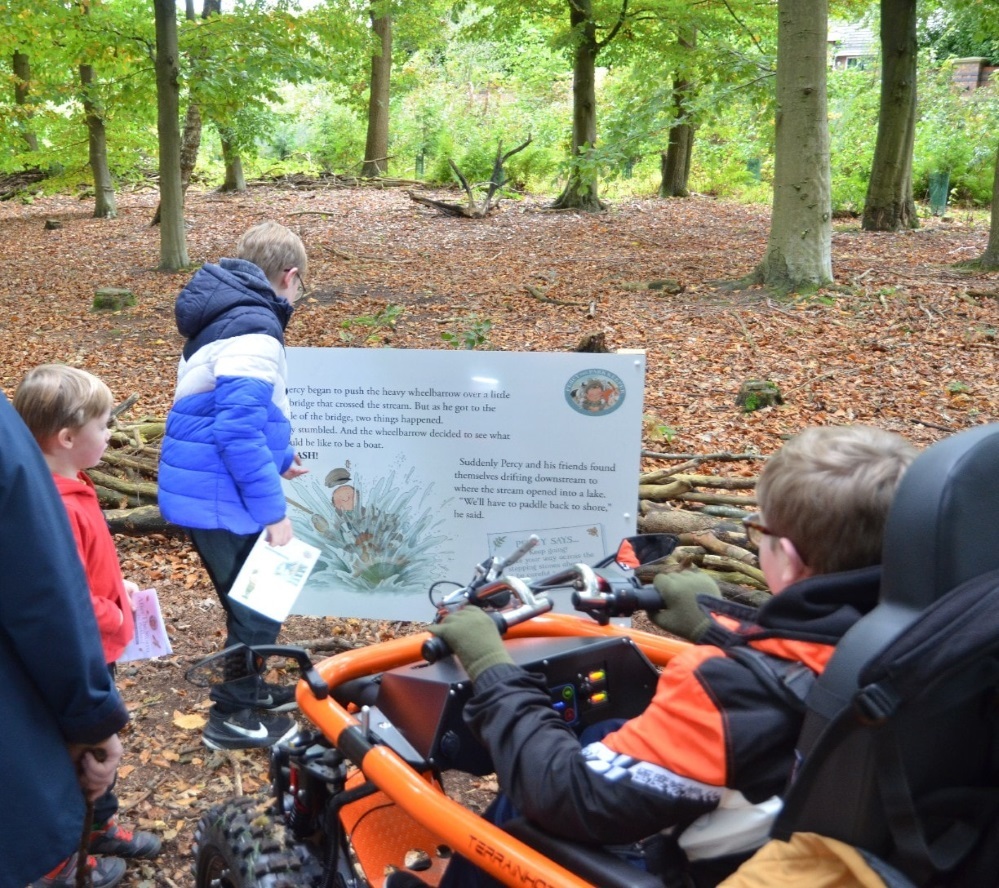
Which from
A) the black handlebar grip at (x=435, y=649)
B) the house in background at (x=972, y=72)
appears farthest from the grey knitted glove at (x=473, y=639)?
the house in background at (x=972, y=72)

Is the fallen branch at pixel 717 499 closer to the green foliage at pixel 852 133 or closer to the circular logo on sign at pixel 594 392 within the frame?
the circular logo on sign at pixel 594 392

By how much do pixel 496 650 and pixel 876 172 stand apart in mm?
13838

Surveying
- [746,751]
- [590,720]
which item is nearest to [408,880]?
[590,720]

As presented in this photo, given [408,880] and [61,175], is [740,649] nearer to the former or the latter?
[408,880]

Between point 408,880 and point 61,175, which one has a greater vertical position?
point 61,175

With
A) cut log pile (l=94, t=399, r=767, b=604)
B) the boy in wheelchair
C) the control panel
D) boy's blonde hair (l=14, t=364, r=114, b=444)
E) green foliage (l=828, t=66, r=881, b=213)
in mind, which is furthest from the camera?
green foliage (l=828, t=66, r=881, b=213)

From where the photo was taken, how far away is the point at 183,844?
10.1 ft

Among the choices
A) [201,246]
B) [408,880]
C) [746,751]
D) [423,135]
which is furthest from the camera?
[423,135]

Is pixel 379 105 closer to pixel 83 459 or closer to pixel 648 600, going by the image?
pixel 83 459

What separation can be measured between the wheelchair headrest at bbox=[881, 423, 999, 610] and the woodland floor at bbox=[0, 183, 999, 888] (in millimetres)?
2394

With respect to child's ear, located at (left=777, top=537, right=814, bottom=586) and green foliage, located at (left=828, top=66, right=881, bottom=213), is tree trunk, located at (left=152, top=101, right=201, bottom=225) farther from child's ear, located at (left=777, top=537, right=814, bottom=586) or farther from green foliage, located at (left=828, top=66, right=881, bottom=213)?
child's ear, located at (left=777, top=537, right=814, bottom=586)

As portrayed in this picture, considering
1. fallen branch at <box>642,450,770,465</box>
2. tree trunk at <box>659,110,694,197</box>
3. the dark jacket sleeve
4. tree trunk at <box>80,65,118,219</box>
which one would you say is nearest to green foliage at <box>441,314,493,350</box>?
fallen branch at <box>642,450,770,465</box>

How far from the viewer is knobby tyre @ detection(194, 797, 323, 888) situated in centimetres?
211

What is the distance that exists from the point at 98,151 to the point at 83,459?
16608mm
